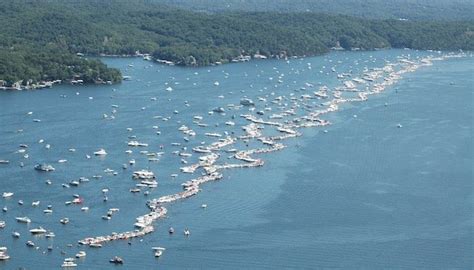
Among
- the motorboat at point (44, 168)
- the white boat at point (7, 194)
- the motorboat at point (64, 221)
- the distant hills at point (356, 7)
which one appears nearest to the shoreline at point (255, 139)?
the motorboat at point (64, 221)

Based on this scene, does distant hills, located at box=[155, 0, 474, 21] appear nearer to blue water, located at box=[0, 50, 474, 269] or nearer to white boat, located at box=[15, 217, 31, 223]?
blue water, located at box=[0, 50, 474, 269]

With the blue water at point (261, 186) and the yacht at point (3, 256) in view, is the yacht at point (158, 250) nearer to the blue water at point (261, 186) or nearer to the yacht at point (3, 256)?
the blue water at point (261, 186)

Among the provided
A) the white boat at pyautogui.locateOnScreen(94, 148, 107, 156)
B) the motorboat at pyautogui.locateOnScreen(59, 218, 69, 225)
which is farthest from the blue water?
the white boat at pyautogui.locateOnScreen(94, 148, 107, 156)

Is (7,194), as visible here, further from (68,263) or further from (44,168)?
(68,263)

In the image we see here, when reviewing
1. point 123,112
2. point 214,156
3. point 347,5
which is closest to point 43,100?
point 123,112

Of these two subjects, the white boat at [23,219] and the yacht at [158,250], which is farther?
the white boat at [23,219]

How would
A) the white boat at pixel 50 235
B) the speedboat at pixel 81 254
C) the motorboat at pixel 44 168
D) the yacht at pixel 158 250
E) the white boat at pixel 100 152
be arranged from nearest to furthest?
the speedboat at pixel 81 254, the yacht at pixel 158 250, the white boat at pixel 50 235, the motorboat at pixel 44 168, the white boat at pixel 100 152
